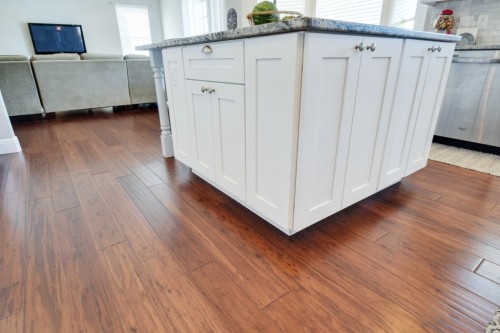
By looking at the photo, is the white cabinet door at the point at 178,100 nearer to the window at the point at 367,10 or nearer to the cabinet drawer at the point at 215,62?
the cabinet drawer at the point at 215,62

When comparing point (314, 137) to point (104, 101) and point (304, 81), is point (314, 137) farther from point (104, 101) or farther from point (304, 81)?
point (104, 101)

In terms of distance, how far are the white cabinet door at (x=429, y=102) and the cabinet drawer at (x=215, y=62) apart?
103cm

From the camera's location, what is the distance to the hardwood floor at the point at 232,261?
83cm

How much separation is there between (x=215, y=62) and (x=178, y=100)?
54 cm

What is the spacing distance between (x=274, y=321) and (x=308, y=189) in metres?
0.48

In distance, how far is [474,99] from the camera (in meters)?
Answer: 2.20

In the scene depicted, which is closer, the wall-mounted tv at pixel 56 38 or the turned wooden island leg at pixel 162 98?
the turned wooden island leg at pixel 162 98

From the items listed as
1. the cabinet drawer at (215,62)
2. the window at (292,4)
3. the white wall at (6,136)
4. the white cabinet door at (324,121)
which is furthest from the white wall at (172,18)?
the white cabinet door at (324,121)

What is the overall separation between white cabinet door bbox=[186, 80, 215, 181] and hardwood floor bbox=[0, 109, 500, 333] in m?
0.19

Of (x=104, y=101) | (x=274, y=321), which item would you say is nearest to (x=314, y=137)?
(x=274, y=321)

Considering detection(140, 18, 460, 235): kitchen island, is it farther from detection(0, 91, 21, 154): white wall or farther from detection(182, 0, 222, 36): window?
detection(182, 0, 222, 36): window

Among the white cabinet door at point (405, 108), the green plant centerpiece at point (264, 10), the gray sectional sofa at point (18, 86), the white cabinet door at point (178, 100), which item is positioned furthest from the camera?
the gray sectional sofa at point (18, 86)

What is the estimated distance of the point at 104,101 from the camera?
4.04 meters

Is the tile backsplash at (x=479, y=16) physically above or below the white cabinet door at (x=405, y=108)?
above
